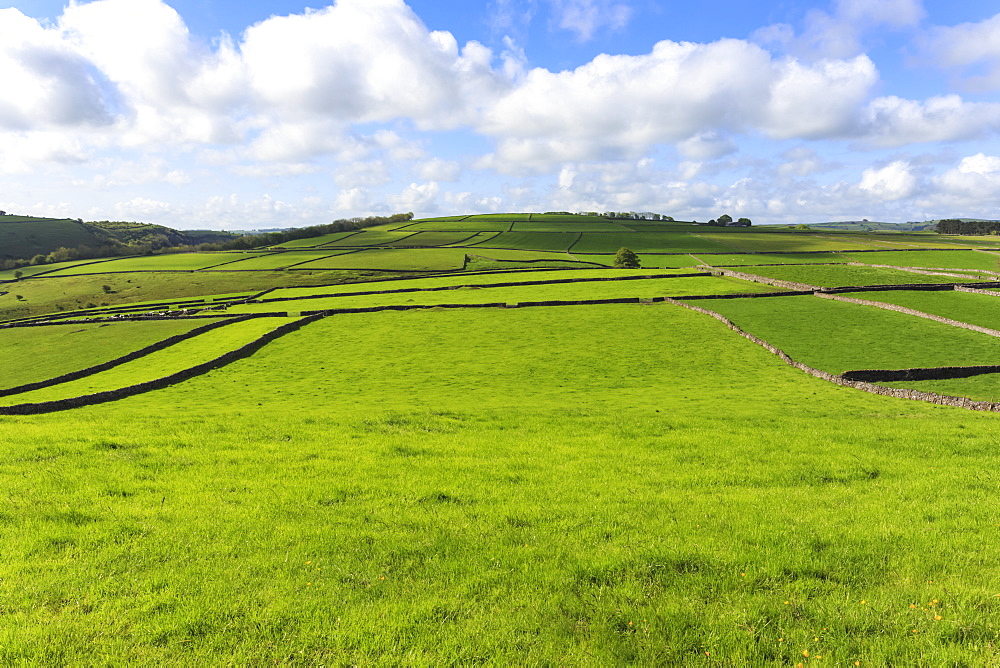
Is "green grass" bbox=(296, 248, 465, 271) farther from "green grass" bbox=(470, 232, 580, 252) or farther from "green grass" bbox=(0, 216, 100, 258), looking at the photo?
"green grass" bbox=(0, 216, 100, 258)

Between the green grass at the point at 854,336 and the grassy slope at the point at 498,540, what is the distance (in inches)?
622

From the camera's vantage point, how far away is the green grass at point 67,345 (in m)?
47.0

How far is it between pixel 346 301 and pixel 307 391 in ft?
126

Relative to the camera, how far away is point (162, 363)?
4266cm

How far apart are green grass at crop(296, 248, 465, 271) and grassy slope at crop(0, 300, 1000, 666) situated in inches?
3617

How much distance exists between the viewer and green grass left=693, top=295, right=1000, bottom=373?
3253 cm

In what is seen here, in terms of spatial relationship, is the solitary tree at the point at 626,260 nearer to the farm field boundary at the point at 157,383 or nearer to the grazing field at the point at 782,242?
the grazing field at the point at 782,242

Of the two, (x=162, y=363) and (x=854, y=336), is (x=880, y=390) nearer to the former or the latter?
(x=854, y=336)

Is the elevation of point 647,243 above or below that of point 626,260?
Result: above

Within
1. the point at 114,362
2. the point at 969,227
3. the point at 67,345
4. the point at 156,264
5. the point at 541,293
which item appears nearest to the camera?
the point at 114,362

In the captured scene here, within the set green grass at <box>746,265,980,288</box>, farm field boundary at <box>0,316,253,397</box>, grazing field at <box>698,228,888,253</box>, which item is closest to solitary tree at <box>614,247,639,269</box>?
green grass at <box>746,265,980,288</box>

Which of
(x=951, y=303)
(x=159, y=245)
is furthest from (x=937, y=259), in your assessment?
(x=159, y=245)

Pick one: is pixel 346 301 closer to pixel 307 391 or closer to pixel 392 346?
pixel 392 346

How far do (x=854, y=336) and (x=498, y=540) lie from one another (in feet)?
136
